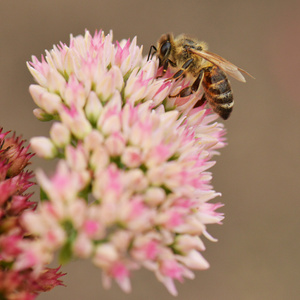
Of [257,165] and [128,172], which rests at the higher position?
[257,165]

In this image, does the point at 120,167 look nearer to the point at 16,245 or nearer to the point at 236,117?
the point at 16,245

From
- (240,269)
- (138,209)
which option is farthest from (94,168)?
(240,269)

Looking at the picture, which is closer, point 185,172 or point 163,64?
point 185,172

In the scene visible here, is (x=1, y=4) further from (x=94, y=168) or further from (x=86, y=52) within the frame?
(x=94, y=168)

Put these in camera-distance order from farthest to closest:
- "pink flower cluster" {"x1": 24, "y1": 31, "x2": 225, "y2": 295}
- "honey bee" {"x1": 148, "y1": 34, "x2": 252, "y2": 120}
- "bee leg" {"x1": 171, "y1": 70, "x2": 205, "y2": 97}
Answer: "honey bee" {"x1": 148, "y1": 34, "x2": 252, "y2": 120}
"bee leg" {"x1": 171, "y1": 70, "x2": 205, "y2": 97}
"pink flower cluster" {"x1": 24, "y1": 31, "x2": 225, "y2": 295}

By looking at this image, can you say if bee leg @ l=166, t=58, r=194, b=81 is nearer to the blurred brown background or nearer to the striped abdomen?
the striped abdomen

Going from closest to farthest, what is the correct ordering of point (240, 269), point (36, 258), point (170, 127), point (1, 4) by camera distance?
1. point (36, 258)
2. point (170, 127)
3. point (240, 269)
4. point (1, 4)

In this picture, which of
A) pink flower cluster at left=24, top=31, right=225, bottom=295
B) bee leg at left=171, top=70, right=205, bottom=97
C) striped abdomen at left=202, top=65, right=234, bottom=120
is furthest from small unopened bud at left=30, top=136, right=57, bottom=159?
striped abdomen at left=202, top=65, right=234, bottom=120

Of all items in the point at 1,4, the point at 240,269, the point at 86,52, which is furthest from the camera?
the point at 1,4
